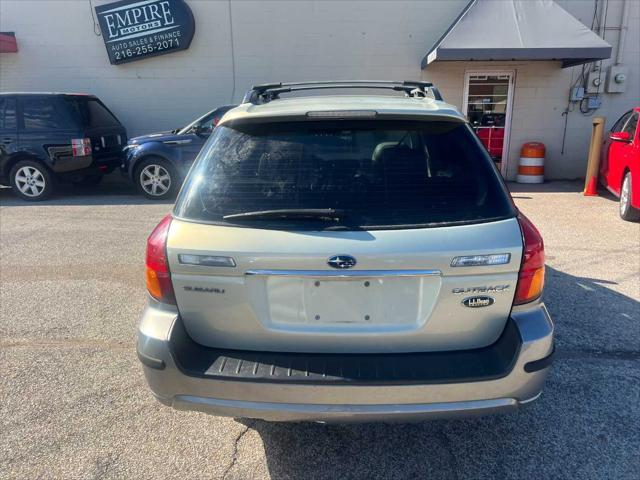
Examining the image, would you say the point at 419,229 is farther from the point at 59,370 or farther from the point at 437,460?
the point at 59,370

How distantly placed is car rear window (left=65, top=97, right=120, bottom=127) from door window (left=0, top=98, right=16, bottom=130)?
A: 3.37ft

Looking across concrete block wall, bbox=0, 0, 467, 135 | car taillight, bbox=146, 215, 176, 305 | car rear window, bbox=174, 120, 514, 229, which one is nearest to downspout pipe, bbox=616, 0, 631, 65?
concrete block wall, bbox=0, 0, 467, 135

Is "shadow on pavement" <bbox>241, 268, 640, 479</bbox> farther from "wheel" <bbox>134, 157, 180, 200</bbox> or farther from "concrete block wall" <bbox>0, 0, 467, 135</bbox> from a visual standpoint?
"concrete block wall" <bbox>0, 0, 467, 135</bbox>

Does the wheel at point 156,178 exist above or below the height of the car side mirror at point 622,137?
below

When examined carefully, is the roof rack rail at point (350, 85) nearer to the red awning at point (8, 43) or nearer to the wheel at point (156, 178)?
the wheel at point (156, 178)

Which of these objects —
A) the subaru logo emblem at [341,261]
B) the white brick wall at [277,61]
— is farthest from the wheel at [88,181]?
the subaru logo emblem at [341,261]

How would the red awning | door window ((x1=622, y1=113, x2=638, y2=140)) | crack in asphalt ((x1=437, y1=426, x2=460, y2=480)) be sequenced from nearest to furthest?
1. crack in asphalt ((x1=437, y1=426, x2=460, y2=480))
2. door window ((x1=622, y1=113, x2=638, y2=140))
3. the red awning

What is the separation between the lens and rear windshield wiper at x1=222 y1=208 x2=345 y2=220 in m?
2.19

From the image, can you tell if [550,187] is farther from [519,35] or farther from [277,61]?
[277,61]

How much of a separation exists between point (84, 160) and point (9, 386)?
724cm

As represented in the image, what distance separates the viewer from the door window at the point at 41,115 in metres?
9.30

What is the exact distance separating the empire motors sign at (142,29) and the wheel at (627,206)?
929 centimetres

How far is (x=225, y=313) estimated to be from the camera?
219 centimetres

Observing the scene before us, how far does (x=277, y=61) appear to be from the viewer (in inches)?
443
